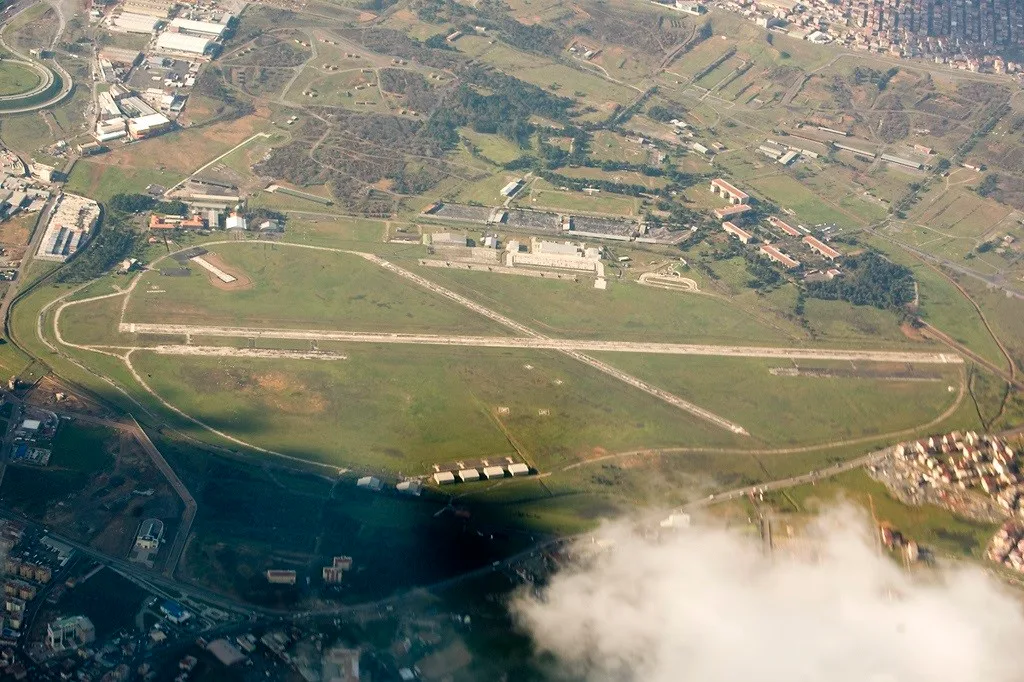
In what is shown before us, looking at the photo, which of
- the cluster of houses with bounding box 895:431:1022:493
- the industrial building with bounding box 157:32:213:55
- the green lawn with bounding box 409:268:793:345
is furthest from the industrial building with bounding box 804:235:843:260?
the industrial building with bounding box 157:32:213:55

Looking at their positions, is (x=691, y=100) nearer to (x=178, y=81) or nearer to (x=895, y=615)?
(x=178, y=81)

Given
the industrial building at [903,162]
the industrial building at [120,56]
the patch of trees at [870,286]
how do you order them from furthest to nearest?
the industrial building at [903,162] < the industrial building at [120,56] < the patch of trees at [870,286]

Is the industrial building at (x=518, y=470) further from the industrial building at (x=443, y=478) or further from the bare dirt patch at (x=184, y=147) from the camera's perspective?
the bare dirt patch at (x=184, y=147)

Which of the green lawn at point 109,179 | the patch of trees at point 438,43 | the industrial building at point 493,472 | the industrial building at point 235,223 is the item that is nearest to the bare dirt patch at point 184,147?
the green lawn at point 109,179

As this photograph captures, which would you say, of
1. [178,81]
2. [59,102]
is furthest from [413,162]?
[59,102]

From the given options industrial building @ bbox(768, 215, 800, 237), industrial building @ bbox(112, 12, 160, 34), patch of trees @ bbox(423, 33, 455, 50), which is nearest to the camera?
industrial building @ bbox(768, 215, 800, 237)

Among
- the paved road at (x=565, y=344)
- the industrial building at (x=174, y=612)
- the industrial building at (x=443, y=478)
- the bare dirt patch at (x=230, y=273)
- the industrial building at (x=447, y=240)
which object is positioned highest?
the industrial building at (x=174, y=612)

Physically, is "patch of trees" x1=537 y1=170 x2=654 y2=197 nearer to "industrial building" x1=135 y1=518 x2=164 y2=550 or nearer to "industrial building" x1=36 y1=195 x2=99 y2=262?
"industrial building" x1=36 y1=195 x2=99 y2=262
